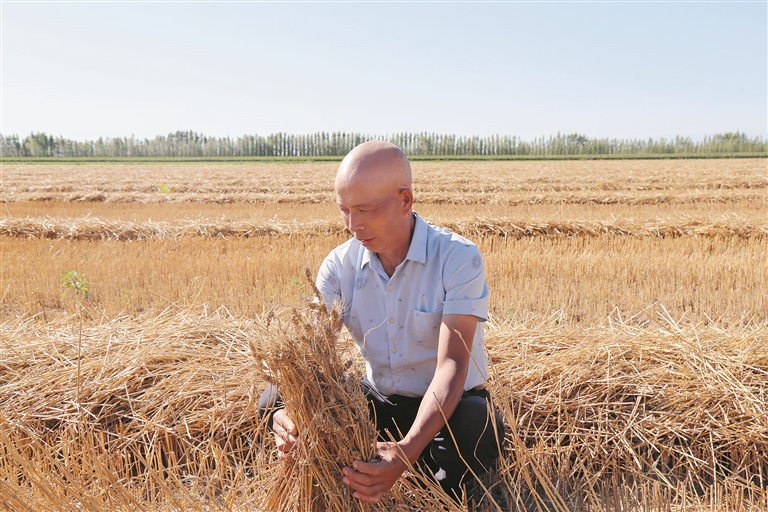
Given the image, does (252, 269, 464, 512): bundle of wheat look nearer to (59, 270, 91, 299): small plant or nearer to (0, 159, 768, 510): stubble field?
(0, 159, 768, 510): stubble field

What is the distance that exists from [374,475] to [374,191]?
0.93 metres

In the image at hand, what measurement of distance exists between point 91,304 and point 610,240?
22.0 ft

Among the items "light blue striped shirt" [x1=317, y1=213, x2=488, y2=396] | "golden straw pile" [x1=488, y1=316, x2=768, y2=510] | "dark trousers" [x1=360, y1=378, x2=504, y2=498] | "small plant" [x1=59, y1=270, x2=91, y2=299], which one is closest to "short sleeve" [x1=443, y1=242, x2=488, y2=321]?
"light blue striped shirt" [x1=317, y1=213, x2=488, y2=396]

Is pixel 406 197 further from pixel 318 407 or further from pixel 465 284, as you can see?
pixel 318 407

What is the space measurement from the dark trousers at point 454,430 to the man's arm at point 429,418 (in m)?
0.19

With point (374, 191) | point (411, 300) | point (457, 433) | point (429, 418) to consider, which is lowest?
point (457, 433)

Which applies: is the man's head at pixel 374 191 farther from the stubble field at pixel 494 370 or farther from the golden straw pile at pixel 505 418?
the golden straw pile at pixel 505 418

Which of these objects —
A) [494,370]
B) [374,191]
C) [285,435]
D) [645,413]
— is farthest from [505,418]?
[374,191]

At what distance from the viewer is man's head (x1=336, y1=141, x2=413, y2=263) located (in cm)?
202

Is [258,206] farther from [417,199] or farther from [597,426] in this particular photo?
[597,426]

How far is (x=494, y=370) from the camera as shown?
5.94ft

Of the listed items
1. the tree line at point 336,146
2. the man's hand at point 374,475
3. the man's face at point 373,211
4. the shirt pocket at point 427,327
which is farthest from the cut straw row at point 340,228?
the tree line at point 336,146

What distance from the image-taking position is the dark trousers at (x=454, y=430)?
2.17 metres

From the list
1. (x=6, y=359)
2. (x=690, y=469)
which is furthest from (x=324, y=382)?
(x=6, y=359)
